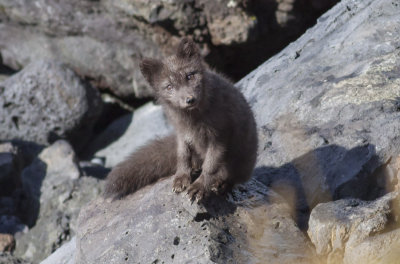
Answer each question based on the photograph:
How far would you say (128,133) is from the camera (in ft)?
36.6

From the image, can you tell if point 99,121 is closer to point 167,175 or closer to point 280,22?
point 280,22

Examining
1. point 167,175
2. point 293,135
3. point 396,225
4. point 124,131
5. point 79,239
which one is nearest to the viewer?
point 396,225

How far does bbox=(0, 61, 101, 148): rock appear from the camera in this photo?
34.3 ft

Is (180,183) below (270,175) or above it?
above

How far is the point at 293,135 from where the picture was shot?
22.9 ft

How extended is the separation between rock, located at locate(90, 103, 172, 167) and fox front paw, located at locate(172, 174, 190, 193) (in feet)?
15.6

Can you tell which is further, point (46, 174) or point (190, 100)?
point (46, 174)

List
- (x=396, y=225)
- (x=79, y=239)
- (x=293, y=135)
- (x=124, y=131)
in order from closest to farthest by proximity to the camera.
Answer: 1. (x=396, y=225)
2. (x=79, y=239)
3. (x=293, y=135)
4. (x=124, y=131)

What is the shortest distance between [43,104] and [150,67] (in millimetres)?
5045

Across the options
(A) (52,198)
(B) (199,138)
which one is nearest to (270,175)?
(B) (199,138)

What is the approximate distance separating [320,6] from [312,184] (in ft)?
17.5

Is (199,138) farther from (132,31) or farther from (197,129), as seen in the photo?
(132,31)

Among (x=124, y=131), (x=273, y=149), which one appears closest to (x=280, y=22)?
(x=124, y=131)

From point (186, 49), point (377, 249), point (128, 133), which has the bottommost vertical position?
point (128, 133)
